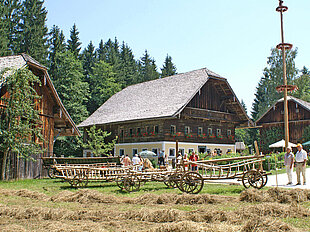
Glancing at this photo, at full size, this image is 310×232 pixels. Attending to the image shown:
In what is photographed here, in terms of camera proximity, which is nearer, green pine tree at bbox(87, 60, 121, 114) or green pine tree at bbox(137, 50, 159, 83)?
green pine tree at bbox(87, 60, 121, 114)

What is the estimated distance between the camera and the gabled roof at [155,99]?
36219mm

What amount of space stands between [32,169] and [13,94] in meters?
4.88

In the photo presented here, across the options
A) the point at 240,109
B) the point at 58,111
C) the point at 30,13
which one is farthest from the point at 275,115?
the point at 30,13

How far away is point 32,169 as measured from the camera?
2150 cm

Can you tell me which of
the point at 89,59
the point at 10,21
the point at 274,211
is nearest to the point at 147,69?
the point at 89,59

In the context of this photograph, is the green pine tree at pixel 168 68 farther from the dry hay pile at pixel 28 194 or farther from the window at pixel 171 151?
the dry hay pile at pixel 28 194

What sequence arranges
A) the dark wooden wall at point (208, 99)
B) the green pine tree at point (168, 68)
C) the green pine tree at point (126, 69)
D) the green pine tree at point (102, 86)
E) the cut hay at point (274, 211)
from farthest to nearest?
the green pine tree at point (168, 68)
the green pine tree at point (126, 69)
the green pine tree at point (102, 86)
the dark wooden wall at point (208, 99)
the cut hay at point (274, 211)

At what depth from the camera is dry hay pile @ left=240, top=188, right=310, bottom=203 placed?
10060 millimetres

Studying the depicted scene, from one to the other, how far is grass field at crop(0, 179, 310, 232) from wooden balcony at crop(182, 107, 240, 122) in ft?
85.2

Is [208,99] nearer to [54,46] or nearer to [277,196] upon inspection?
[54,46]

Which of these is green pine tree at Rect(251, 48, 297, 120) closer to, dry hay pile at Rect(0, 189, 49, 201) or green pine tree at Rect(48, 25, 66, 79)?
green pine tree at Rect(48, 25, 66, 79)

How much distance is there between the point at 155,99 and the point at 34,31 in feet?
74.7

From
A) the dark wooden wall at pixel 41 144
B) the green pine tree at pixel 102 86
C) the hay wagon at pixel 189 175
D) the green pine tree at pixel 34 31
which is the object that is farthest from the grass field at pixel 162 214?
the green pine tree at pixel 102 86

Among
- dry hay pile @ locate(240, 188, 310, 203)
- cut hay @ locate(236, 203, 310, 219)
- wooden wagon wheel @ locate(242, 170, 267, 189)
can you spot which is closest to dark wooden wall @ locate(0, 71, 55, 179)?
wooden wagon wheel @ locate(242, 170, 267, 189)
